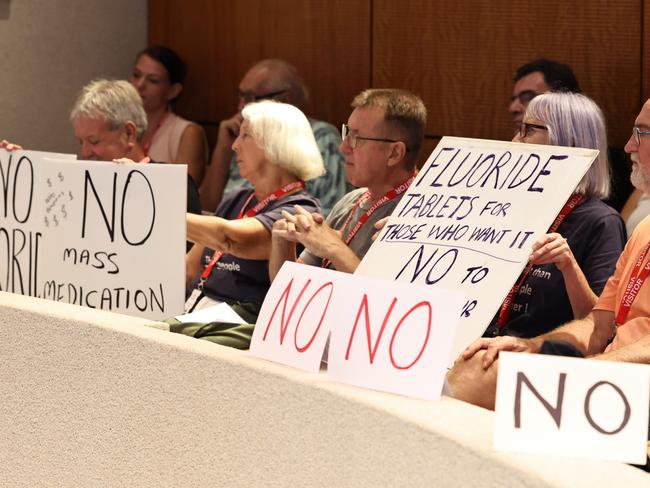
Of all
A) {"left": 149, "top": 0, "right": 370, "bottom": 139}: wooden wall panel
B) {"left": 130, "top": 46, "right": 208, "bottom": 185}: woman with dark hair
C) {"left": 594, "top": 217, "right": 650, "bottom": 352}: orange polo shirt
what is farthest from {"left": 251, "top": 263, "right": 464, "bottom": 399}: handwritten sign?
{"left": 130, "top": 46, "right": 208, "bottom": 185}: woman with dark hair

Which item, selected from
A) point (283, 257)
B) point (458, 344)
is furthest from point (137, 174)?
point (458, 344)

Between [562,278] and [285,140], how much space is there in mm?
1202

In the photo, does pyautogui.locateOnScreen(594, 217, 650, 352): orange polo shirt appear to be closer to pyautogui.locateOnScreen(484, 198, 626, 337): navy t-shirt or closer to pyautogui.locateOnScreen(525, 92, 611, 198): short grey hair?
pyautogui.locateOnScreen(484, 198, 626, 337): navy t-shirt

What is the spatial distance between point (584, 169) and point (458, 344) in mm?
450

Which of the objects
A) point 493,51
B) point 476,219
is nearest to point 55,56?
point 493,51

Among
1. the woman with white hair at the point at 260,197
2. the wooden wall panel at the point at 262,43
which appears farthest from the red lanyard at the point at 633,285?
the wooden wall panel at the point at 262,43

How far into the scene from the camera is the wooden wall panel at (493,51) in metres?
4.28

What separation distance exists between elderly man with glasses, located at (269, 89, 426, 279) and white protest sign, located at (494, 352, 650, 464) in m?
1.90

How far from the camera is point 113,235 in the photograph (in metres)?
3.09

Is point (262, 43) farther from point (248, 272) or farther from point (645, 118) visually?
point (645, 118)

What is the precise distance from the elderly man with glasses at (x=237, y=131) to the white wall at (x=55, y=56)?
0.81 metres

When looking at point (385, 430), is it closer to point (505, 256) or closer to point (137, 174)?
point (505, 256)

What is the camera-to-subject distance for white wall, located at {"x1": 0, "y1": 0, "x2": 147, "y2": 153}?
5.51 metres

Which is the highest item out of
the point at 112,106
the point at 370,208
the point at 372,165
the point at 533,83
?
the point at 533,83
